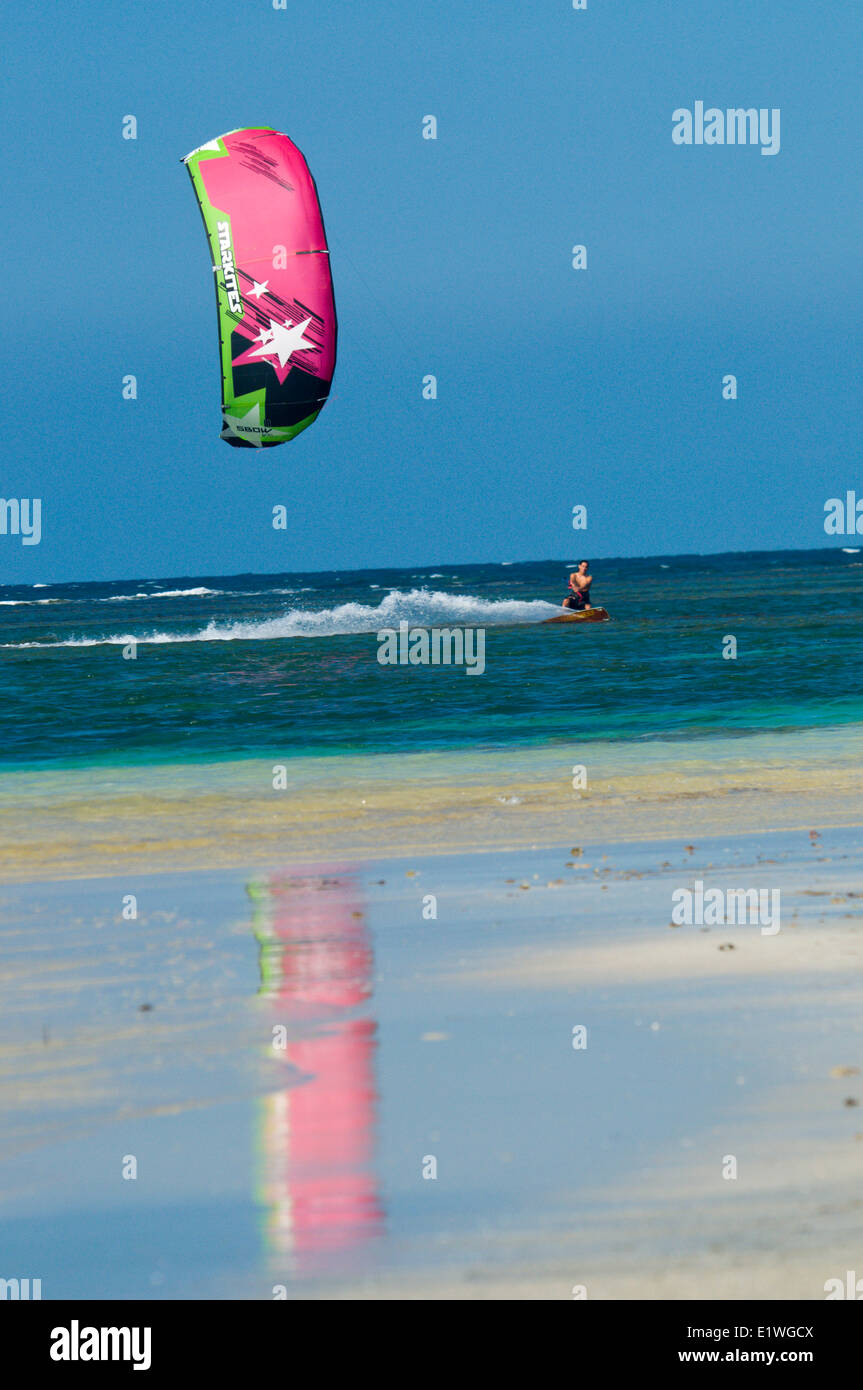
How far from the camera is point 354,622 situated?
56.7 meters

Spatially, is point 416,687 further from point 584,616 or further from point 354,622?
point 354,622

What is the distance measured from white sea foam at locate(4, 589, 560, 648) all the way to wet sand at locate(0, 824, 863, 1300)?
4158 cm

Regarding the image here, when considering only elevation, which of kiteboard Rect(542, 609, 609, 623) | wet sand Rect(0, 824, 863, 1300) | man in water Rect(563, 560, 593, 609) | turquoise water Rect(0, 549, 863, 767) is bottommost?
wet sand Rect(0, 824, 863, 1300)

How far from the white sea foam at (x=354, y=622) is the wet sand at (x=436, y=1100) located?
4158cm

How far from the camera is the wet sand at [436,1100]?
4.27 meters

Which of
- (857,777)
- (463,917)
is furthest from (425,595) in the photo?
(463,917)

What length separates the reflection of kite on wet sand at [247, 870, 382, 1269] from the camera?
4.51 m

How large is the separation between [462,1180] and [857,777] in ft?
35.4

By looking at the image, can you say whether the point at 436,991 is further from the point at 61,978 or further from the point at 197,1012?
the point at 61,978

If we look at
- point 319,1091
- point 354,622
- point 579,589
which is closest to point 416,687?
point 579,589

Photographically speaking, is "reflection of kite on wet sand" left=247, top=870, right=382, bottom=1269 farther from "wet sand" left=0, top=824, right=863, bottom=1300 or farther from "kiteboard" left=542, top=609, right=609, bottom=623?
"kiteboard" left=542, top=609, right=609, bottom=623

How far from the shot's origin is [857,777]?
14703mm

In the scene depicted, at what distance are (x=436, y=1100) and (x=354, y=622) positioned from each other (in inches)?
2029

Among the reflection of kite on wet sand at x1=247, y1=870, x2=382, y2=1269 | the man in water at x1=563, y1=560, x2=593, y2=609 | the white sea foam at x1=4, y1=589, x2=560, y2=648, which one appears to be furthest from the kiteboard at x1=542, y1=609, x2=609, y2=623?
the reflection of kite on wet sand at x1=247, y1=870, x2=382, y2=1269
